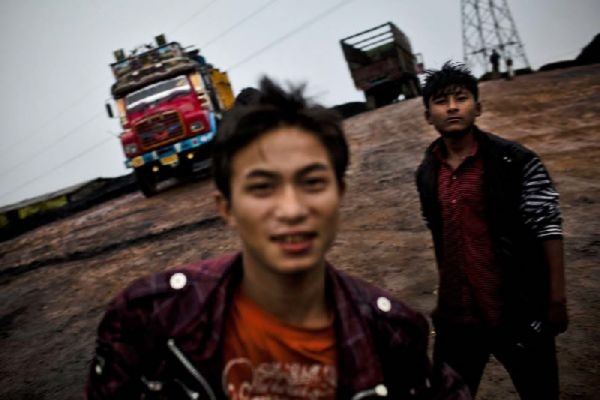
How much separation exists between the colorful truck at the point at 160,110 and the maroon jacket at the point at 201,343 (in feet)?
33.9

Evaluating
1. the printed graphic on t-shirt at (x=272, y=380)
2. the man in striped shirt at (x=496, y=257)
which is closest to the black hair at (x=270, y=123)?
the printed graphic on t-shirt at (x=272, y=380)

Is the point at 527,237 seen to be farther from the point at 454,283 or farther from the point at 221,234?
the point at 221,234

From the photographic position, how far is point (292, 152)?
4.18ft

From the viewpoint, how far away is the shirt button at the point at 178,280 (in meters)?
1.33

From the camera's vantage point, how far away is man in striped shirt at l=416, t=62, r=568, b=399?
5.87ft

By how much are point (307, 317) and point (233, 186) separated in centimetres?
45

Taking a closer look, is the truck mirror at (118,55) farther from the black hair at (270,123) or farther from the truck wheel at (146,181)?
A: the black hair at (270,123)

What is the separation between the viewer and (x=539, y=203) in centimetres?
176

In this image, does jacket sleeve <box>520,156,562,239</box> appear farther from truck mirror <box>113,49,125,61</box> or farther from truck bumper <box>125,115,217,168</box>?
truck mirror <box>113,49,125,61</box>

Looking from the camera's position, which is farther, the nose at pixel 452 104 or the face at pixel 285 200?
the nose at pixel 452 104

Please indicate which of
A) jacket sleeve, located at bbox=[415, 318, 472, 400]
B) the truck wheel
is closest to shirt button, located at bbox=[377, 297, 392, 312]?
jacket sleeve, located at bbox=[415, 318, 472, 400]

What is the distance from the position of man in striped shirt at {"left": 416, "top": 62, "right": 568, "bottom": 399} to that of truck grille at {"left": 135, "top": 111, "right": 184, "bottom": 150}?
33.0ft

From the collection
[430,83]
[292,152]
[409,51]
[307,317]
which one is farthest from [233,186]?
[409,51]

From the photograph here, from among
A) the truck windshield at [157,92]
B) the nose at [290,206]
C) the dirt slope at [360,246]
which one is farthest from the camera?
the truck windshield at [157,92]
